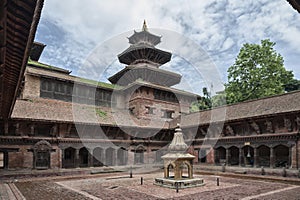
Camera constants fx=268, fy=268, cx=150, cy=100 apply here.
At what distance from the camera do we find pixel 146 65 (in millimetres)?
37625

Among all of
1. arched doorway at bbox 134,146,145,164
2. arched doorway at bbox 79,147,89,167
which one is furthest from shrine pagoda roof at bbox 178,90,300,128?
arched doorway at bbox 79,147,89,167

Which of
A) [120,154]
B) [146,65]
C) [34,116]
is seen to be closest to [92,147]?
[120,154]

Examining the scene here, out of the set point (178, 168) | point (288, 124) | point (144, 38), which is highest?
point (144, 38)

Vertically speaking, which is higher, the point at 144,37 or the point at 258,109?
the point at 144,37

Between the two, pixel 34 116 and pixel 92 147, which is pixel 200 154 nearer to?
pixel 92 147

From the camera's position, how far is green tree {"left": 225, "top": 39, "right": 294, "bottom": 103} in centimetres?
3706

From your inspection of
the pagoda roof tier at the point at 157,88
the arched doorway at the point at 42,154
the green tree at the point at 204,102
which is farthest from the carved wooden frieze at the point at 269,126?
the green tree at the point at 204,102

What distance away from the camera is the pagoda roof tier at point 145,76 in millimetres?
37875

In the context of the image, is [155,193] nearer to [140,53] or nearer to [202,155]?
[202,155]

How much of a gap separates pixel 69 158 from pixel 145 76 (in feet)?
51.4

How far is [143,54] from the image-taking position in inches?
1554

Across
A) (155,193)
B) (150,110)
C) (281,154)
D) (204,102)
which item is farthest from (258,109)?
(204,102)

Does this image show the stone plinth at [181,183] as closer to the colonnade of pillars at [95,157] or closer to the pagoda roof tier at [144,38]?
the colonnade of pillars at [95,157]

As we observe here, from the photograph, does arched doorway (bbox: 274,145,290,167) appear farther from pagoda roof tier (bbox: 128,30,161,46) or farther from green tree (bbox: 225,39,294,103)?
pagoda roof tier (bbox: 128,30,161,46)
